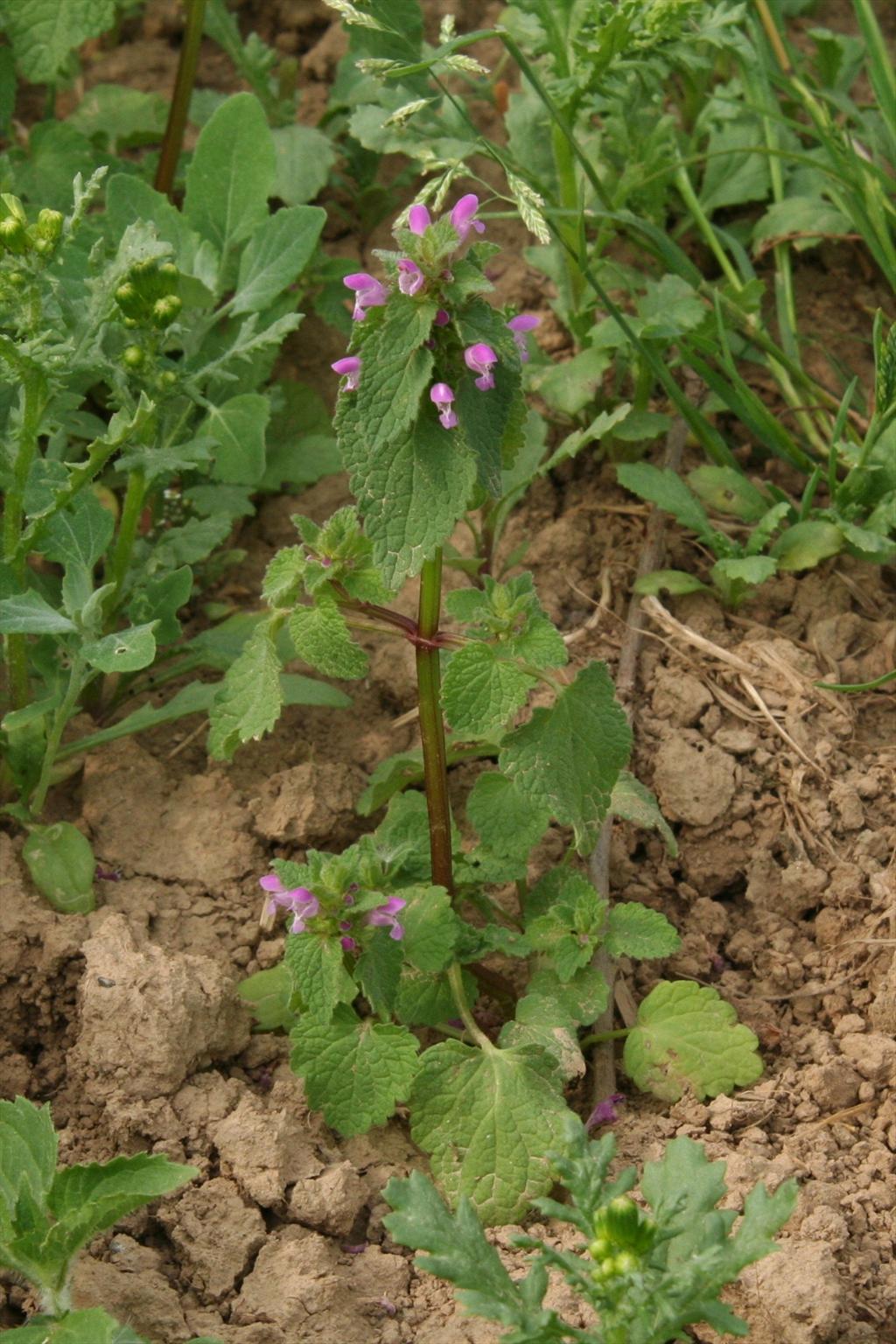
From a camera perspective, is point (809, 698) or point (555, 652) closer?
point (555, 652)

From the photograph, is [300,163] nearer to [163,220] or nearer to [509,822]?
[163,220]

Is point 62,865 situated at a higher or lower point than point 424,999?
higher

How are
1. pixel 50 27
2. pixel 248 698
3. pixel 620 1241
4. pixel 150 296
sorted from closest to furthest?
pixel 620 1241 → pixel 248 698 → pixel 150 296 → pixel 50 27

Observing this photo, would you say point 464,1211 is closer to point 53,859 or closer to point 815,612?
point 53,859

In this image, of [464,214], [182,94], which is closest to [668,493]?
[464,214]

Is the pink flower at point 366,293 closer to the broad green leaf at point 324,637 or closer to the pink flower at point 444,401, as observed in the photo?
the pink flower at point 444,401

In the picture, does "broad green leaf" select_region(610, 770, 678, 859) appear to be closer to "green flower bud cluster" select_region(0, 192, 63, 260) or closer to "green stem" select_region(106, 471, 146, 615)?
"green stem" select_region(106, 471, 146, 615)

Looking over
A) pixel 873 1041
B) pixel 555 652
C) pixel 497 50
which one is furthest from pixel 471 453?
pixel 497 50
